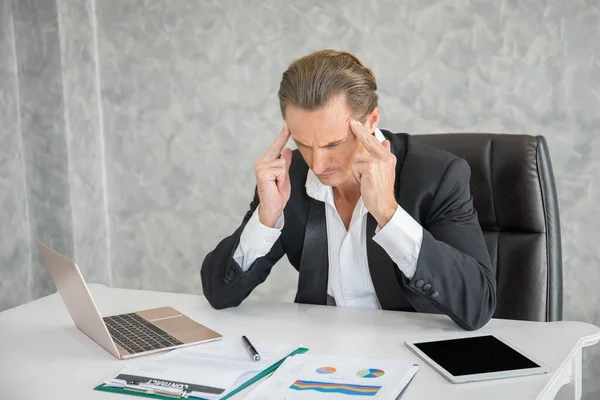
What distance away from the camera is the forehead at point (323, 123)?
5.45 feet

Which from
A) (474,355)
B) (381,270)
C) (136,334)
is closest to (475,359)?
(474,355)

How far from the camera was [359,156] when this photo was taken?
159 cm

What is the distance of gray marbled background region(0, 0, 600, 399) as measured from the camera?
2.61m

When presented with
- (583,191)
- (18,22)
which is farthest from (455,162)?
(18,22)

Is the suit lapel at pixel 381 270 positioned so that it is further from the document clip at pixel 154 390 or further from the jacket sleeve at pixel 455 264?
the document clip at pixel 154 390

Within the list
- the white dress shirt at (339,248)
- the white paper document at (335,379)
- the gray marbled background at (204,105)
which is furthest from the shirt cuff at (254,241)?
the gray marbled background at (204,105)

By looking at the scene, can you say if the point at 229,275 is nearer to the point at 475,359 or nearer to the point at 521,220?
the point at 475,359

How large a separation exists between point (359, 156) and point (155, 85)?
78.9 inches

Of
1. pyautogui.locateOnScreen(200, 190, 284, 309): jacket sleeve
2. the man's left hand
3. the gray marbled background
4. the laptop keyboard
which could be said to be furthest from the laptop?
the gray marbled background

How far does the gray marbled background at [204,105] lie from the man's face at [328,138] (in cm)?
118

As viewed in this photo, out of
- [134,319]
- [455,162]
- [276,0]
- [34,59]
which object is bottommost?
[134,319]

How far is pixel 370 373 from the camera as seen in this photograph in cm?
121

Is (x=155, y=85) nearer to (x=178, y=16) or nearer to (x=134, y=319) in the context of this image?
(x=178, y=16)

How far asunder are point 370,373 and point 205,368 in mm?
291
